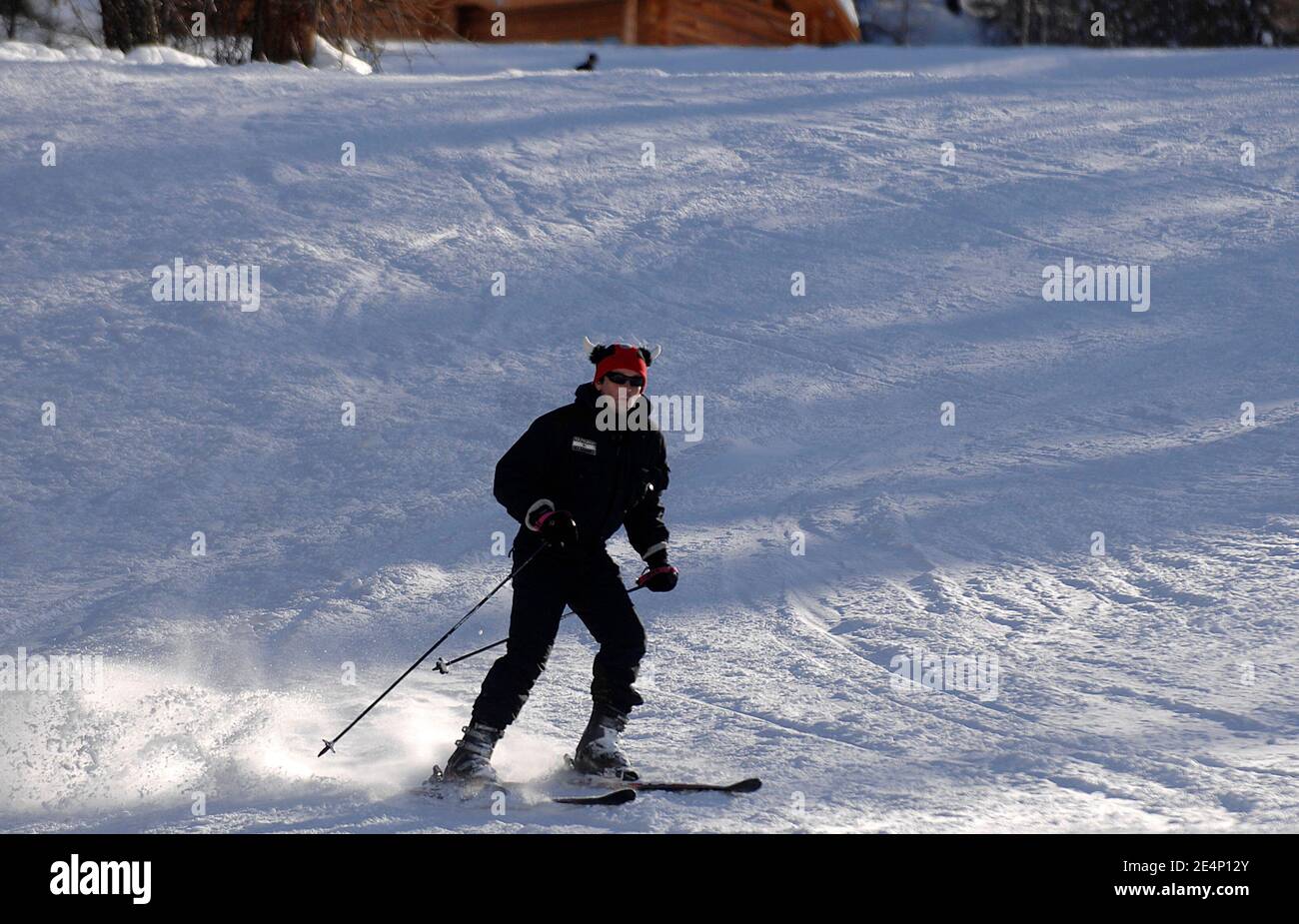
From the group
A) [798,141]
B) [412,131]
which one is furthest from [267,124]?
[798,141]

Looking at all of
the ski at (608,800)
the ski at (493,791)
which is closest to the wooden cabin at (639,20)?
the ski at (493,791)

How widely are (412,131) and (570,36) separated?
47.7ft

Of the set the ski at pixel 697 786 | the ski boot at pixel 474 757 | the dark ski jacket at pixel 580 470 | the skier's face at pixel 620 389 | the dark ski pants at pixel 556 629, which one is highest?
the skier's face at pixel 620 389

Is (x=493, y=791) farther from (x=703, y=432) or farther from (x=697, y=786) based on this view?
(x=703, y=432)

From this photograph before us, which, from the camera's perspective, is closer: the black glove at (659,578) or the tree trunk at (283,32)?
→ the black glove at (659,578)

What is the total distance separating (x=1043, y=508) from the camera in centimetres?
750

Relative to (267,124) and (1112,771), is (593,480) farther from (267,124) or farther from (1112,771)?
(267,124)

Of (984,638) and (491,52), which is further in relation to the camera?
(491,52)

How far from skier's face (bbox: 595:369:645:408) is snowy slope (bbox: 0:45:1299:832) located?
1.34 meters

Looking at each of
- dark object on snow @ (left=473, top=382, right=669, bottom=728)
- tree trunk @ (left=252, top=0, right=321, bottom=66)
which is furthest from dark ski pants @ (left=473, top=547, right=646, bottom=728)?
tree trunk @ (left=252, top=0, right=321, bottom=66)

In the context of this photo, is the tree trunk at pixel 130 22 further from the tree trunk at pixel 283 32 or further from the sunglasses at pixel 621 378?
the sunglasses at pixel 621 378

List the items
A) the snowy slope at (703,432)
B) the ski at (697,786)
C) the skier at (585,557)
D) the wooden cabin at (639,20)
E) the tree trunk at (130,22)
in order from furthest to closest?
1. the wooden cabin at (639,20)
2. the tree trunk at (130,22)
3. the snowy slope at (703,432)
4. the skier at (585,557)
5. the ski at (697,786)

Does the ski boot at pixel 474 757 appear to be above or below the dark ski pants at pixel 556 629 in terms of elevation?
below

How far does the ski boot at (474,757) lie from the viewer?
15.2 ft
